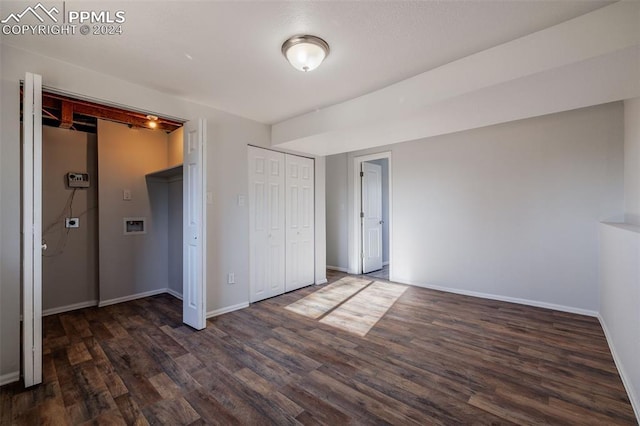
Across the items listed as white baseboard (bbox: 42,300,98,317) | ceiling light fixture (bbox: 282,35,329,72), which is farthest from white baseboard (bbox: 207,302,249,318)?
ceiling light fixture (bbox: 282,35,329,72)

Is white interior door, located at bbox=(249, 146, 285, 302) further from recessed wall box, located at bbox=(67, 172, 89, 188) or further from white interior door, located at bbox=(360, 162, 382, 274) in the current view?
recessed wall box, located at bbox=(67, 172, 89, 188)

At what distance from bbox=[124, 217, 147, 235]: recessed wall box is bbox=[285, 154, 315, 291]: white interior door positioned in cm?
214

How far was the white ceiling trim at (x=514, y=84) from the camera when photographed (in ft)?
5.80

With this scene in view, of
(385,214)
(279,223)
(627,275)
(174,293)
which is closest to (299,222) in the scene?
(279,223)

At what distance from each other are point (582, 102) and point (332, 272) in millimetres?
4367

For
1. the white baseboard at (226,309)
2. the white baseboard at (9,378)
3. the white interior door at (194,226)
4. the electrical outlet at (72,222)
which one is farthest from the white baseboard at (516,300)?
the electrical outlet at (72,222)

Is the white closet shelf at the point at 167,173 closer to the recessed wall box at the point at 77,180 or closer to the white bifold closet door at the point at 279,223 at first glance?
the recessed wall box at the point at 77,180

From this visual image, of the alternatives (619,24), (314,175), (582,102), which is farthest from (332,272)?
(619,24)

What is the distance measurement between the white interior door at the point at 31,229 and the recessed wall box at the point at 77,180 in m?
1.83

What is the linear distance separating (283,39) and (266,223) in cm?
243

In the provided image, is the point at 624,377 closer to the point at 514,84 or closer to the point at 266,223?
the point at 514,84

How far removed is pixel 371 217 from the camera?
5621 mm

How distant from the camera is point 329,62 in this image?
7.70 ft

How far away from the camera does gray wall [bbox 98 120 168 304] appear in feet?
12.4
